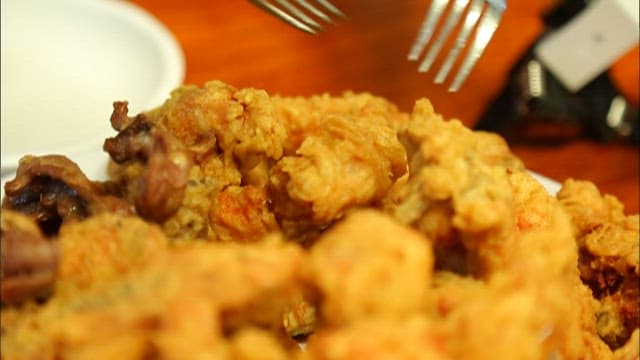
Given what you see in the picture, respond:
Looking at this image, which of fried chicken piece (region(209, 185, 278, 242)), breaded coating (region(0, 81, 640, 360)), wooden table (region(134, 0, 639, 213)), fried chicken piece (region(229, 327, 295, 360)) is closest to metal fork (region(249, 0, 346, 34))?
breaded coating (region(0, 81, 640, 360))

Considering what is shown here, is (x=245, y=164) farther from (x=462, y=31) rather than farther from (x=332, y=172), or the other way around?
(x=462, y=31)

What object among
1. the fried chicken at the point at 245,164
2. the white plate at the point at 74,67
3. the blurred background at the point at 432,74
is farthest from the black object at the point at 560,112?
the fried chicken at the point at 245,164

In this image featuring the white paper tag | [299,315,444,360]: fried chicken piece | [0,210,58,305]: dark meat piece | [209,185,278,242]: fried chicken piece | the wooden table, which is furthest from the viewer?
the wooden table

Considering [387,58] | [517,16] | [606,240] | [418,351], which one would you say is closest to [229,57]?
[387,58]

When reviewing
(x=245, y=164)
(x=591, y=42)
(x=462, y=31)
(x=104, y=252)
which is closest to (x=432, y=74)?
(x=591, y=42)

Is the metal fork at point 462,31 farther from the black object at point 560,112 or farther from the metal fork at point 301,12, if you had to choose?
the black object at point 560,112

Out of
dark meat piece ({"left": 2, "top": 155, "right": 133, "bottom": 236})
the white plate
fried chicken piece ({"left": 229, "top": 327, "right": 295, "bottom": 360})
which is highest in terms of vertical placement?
fried chicken piece ({"left": 229, "top": 327, "right": 295, "bottom": 360})

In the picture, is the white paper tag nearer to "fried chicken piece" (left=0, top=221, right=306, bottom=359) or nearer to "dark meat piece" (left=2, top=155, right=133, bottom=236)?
"dark meat piece" (left=2, top=155, right=133, bottom=236)
